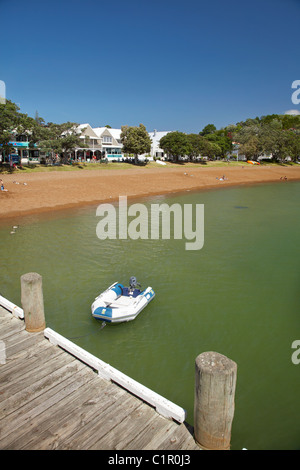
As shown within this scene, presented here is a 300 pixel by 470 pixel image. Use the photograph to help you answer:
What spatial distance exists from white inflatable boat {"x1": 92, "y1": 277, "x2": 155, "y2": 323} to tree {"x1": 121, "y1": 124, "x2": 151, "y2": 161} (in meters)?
60.5

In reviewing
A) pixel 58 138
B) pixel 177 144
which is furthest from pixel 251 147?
pixel 58 138

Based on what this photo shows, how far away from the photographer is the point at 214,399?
4.35m

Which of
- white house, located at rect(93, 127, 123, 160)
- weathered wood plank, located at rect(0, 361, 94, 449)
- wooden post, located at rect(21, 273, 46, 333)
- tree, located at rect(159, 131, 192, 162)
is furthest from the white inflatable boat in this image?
tree, located at rect(159, 131, 192, 162)

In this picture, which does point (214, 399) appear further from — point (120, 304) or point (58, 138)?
point (58, 138)

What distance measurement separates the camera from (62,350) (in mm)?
6930

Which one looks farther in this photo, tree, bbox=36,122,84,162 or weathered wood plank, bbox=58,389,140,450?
tree, bbox=36,122,84,162

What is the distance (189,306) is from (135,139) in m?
61.7

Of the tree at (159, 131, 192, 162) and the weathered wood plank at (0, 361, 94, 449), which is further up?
the tree at (159, 131, 192, 162)

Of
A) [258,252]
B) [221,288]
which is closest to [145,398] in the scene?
[221,288]

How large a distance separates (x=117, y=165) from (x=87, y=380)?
202 ft

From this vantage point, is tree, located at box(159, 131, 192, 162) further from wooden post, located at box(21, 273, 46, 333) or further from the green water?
wooden post, located at box(21, 273, 46, 333)

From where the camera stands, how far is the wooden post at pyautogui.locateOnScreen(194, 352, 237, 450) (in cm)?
427

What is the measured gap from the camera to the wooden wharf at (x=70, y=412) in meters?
4.82
